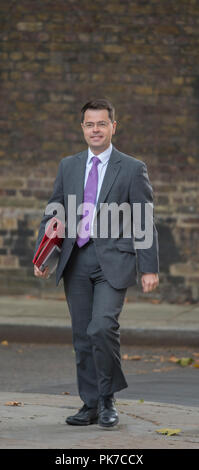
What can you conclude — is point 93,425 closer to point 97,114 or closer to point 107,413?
point 107,413

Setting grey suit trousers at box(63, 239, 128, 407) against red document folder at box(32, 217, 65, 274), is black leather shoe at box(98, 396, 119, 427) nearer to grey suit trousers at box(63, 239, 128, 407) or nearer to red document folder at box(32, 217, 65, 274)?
grey suit trousers at box(63, 239, 128, 407)

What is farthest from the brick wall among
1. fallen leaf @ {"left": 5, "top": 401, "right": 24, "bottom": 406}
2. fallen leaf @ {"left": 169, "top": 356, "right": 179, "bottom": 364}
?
fallen leaf @ {"left": 5, "top": 401, "right": 24, "bottom": 406}

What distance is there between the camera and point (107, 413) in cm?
637

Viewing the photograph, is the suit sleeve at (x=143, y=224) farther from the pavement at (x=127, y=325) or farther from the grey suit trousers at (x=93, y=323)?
the pavement at (x=127, y=325)

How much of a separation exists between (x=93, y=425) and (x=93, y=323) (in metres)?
0.62

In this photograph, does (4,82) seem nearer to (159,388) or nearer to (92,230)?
(159,388)

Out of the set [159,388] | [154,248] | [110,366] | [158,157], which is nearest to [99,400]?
[110,366]

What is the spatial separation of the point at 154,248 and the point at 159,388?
242cm

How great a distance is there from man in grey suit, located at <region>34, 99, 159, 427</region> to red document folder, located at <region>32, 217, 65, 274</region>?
3 centimetres

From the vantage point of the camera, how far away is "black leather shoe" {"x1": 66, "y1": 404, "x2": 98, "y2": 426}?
6.50 meters

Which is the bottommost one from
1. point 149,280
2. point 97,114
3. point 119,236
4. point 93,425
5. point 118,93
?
point 93,425

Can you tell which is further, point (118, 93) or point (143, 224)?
point (118, 93)

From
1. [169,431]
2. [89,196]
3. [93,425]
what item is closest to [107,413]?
[93,425]
